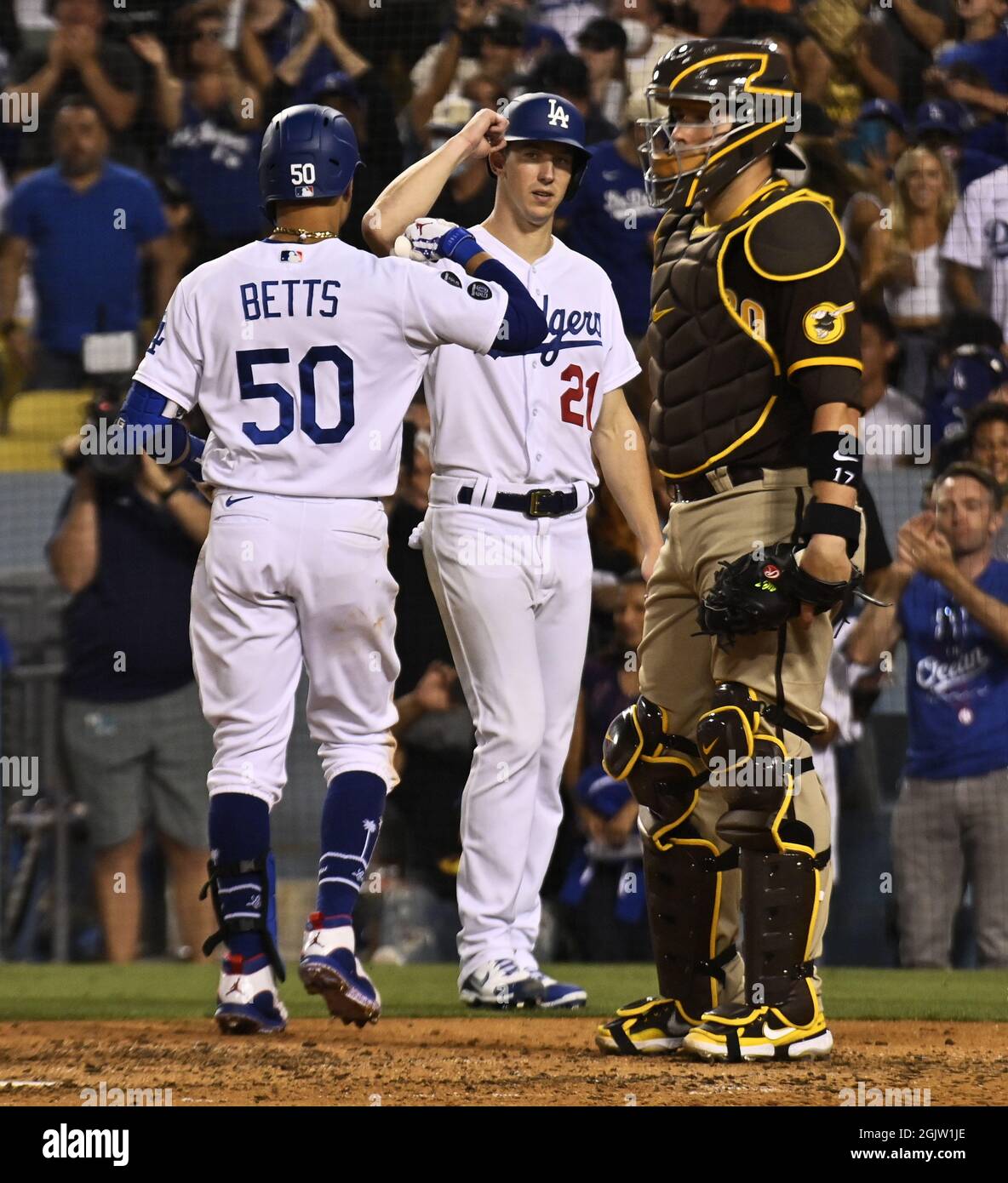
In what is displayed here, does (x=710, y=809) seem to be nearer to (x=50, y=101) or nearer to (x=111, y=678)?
(x=111, y=678)

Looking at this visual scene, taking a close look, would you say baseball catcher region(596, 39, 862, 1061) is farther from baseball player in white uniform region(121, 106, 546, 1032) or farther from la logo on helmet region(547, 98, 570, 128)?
la logo on helmet region(547, 98, 570, 128)

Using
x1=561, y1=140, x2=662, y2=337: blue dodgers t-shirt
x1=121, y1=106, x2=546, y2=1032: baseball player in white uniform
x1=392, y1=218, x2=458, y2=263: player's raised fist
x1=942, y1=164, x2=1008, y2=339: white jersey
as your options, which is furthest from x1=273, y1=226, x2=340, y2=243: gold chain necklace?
x1=942, y1=164, x2=1008, y2=339: white jersey

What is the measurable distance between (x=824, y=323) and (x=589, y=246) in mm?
3828

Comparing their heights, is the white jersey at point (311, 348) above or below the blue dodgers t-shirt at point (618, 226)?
below

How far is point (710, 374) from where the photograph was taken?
3934 mm

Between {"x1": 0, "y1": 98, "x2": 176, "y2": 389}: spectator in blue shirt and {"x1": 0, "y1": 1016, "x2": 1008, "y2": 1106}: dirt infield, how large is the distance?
3890 millimetres

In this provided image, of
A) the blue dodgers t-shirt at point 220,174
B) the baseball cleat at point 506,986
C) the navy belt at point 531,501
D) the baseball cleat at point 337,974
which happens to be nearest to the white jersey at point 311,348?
the navy belt at point 531,501

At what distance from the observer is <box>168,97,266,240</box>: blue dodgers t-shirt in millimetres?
7867

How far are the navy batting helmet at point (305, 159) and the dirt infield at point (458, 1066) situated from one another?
77.9 inches

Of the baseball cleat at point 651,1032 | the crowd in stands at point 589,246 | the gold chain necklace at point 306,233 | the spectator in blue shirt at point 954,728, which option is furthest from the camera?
the crowd in stands at point 589,246

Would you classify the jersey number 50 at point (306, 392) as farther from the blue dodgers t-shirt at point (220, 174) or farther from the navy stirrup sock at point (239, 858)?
the blue dodgers t-shirt at point (220, 174)

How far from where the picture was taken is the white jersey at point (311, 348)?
14.0ft

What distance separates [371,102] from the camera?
787 cm

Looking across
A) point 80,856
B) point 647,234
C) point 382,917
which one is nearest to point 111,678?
point 80,856
